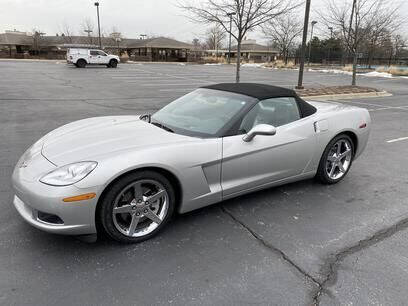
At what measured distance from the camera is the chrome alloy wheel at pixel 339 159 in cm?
415

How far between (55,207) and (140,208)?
668mm

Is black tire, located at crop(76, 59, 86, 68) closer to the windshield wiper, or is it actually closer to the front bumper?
the windshield wiper

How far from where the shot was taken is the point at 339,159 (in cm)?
421

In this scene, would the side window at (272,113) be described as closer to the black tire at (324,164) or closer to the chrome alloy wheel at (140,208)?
the black tire at (324,164)

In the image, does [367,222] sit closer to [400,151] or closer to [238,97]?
[238,97]

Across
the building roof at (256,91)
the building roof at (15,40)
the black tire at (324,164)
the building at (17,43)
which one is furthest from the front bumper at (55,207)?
the building roof at (15,40)

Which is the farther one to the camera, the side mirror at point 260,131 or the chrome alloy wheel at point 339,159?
the chrome alloy wheel at point 339,159

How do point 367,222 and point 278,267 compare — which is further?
point 367,222

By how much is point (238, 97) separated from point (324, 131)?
116cm

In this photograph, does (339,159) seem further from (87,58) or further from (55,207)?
(87,58)

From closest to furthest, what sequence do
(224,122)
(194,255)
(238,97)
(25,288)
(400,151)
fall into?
(25,288)
(194,255)
(224,122)
(238,97)
(400,151)

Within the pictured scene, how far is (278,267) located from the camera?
2574 millimetres

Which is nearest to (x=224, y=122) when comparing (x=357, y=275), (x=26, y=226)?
(x=357, y=275)

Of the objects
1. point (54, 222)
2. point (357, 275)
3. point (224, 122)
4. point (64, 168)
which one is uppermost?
point (224, 122)
